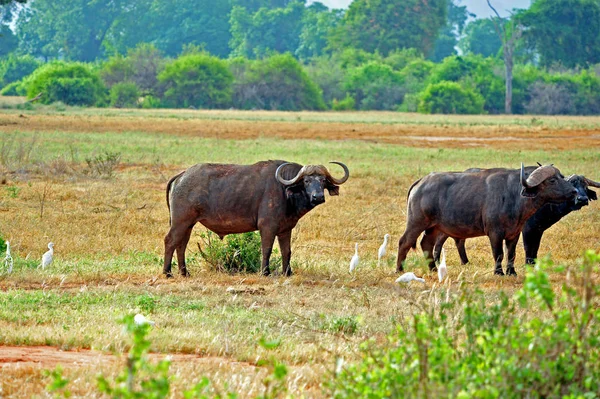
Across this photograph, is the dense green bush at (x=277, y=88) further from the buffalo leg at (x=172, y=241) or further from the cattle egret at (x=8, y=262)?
the cattle egret at (x=8, y=262)

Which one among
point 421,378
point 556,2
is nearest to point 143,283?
point 421,378

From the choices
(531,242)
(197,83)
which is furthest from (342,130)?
(197,83)

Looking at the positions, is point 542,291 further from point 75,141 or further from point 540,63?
point 540,63

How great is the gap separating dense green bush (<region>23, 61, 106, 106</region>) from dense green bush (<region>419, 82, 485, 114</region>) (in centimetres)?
1675

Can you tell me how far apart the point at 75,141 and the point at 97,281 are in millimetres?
17166

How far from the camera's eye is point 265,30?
316ft

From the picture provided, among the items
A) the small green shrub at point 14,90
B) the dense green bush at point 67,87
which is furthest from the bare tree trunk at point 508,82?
the small green shrub at point 14,90

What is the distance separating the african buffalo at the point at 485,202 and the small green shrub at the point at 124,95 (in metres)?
44.2

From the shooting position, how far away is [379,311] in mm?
8164

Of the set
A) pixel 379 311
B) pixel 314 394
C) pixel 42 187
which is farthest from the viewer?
pixel 42 187

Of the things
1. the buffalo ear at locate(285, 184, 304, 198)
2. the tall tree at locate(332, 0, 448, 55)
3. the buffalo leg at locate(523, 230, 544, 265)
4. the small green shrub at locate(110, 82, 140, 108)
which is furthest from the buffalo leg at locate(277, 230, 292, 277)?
the tall tree at locate(332, 0, 448, 55)

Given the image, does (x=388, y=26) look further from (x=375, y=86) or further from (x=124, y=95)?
(x=124, y=95)

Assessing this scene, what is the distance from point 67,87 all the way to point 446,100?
761 inches

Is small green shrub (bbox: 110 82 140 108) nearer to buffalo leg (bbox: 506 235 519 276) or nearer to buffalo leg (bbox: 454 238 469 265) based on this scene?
buffalo leg (bbox: 454 238 469 265)
